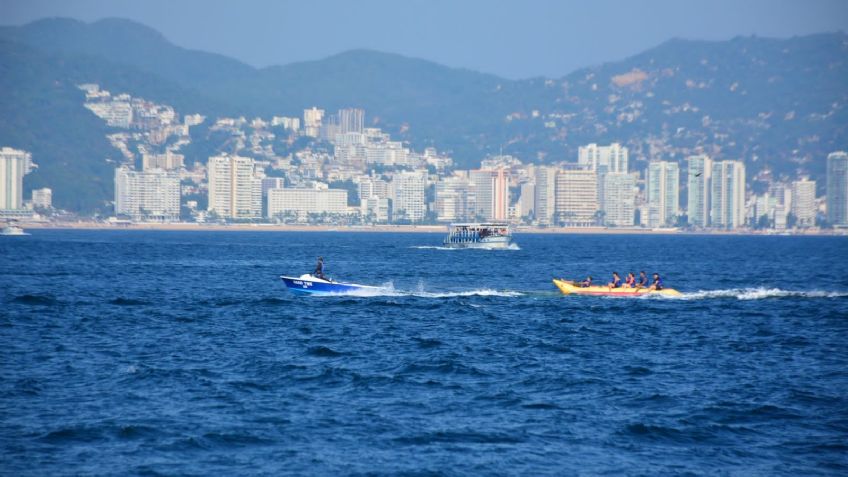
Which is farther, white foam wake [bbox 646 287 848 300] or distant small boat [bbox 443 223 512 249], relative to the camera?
distant small boat [bbox 443 223 512 249]

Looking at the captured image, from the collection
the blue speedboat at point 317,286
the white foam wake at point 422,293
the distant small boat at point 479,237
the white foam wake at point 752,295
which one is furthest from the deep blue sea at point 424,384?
the distant small boat at point 479,237

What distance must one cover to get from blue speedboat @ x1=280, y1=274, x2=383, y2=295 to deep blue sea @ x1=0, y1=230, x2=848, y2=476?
586 mm

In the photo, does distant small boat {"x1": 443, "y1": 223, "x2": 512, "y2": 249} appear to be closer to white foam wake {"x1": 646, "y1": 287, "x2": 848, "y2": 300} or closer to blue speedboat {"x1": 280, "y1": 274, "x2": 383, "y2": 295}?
white foam wake {"x1": 646, "y1": 287, "x2": 848, "y2": 300}

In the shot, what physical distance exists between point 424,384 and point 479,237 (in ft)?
419

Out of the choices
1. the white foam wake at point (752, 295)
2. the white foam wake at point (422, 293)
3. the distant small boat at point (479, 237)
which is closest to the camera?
the white foam wake at point (422, 293)

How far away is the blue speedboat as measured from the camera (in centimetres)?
6650

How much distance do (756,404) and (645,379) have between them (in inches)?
200

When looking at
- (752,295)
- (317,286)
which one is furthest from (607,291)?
(317,286)

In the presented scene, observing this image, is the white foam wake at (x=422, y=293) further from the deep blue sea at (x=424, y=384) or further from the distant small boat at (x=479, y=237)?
the distant small boat at (x=479, y=237)

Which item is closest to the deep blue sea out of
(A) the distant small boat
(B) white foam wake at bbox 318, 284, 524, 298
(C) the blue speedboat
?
(C) the blue speedboat

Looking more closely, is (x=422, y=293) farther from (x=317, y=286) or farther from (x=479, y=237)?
(x=479, y=237)

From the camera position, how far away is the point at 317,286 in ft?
219

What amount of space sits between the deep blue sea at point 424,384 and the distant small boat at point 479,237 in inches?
3604

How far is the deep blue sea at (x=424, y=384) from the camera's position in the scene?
28.0m
